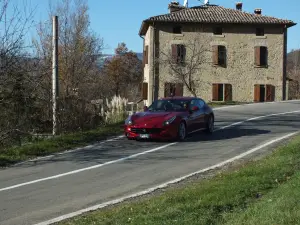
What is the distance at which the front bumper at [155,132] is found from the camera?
1452 centimetres

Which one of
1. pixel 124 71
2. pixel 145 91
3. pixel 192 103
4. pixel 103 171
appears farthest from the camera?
pixel 124 71

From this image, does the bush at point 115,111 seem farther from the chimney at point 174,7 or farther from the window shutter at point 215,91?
the chimney at point 174,7

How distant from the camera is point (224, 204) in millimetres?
6520

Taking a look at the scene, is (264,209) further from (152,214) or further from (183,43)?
(183,43)

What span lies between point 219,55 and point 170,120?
32.7m

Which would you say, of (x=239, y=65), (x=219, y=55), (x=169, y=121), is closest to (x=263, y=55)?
(x=239, y=65)

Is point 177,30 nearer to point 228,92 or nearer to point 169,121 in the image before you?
point 228,92

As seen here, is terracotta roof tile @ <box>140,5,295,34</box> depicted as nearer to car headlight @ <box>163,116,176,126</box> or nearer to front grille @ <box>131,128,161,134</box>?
car headlight @ <box>163,116,176,126</box>

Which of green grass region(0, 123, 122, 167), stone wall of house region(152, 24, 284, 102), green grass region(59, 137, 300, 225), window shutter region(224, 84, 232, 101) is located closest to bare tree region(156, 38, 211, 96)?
stone wall of house region(152, 24, 284, 102)

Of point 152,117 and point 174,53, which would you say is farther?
point 174,53

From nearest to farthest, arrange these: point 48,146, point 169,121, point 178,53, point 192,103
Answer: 1. point 48,146
2. point 169,121
3. point 192,103
4. point 178,53

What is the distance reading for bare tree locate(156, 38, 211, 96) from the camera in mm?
45406

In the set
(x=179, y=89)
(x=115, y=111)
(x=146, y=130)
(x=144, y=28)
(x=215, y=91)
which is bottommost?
(x=146, y=130)

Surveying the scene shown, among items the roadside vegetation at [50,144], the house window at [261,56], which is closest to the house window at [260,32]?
the house window at [261,56]
